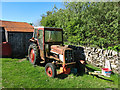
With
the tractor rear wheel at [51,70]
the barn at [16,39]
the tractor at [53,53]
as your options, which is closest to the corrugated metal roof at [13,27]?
the barn at [16,39]

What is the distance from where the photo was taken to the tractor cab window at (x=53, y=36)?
6.67m

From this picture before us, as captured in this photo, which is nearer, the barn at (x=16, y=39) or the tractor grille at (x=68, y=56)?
the tractor grille at (x=68, y=56)

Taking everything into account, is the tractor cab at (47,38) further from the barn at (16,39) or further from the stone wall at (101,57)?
the barn at (16,39)

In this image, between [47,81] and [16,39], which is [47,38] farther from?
[16,39]

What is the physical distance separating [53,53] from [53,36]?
102 centimetres

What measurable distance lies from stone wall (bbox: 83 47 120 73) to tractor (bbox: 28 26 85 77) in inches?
57.3

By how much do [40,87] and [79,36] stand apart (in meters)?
5.56

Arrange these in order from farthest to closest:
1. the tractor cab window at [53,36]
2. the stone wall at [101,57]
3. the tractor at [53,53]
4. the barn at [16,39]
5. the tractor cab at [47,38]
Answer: the barn at [16,39]
the tractor cab window at [53,36]
the tractor cab at [47,38]
the stone wall at [101,57]
the tractor at [53,53]

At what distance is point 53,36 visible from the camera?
6883mm

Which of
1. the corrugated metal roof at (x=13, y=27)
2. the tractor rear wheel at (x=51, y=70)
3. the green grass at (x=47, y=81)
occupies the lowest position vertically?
the green grass at (x=47, y=81)

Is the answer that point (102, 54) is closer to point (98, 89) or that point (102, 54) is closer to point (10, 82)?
point (98, 89)

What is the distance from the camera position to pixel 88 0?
9102 millimetres

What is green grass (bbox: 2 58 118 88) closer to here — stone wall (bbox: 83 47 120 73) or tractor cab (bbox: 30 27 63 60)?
stone wall (bbox: 83 47 120 73)

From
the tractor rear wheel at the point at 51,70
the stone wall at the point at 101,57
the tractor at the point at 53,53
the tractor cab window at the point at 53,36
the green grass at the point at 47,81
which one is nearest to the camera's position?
the green grass at the point at 47,81
